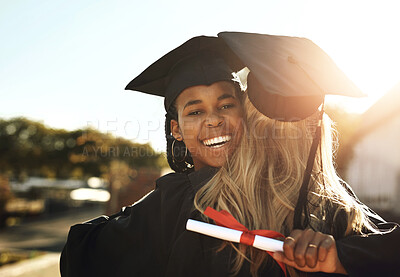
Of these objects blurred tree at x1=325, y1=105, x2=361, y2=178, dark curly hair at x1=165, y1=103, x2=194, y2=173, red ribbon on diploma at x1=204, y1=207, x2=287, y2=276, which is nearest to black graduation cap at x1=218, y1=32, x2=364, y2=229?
red ribbon on diploma at x1=204, y1=207, x2=287, y2=276

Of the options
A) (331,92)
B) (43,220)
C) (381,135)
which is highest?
(331,92)

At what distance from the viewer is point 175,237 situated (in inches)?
78.8

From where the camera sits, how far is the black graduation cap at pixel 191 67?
2418mm

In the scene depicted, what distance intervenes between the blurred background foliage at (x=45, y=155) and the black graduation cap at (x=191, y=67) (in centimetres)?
4499

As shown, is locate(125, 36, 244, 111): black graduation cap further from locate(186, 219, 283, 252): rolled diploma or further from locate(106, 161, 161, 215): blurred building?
locate(106, 161, 161, 215): blurred building

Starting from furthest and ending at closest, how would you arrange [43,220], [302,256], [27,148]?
[27,148] < [43,220] < [302,256]

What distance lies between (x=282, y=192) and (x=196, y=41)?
44.7 inches

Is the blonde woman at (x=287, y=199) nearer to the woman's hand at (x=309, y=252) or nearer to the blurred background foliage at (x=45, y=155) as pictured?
the woman's hand at (x=309, y=252)

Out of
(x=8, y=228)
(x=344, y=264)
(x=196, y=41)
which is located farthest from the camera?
(x=8, y=228)

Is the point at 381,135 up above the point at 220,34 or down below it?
below

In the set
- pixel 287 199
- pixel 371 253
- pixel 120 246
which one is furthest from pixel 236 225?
pixel 120 246

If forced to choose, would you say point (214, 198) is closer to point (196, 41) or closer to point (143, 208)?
point (143, 208)

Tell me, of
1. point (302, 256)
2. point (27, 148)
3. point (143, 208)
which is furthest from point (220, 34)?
point (27, 148)

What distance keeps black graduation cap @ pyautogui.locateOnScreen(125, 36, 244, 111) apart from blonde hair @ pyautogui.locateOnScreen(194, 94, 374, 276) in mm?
429
